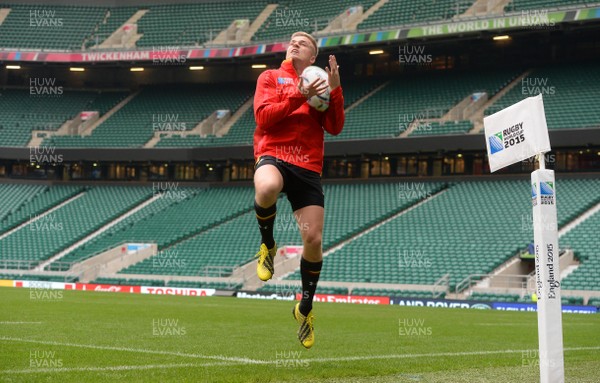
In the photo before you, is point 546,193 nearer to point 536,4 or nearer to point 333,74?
point 333,74

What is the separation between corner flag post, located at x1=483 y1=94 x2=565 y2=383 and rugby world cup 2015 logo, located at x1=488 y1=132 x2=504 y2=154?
0.03 metres

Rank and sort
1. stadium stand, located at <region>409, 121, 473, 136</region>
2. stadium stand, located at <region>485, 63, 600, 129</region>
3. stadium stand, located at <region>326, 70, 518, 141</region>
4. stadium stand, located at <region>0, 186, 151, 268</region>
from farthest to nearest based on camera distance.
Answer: stadium stand, located at <region>0, 186, 151, 268</region> → stadium stand, located at <region>326, 70, 518, 141</region> → stadium stand, located at <region>409, 121, 473, 136</region> → stadium stand, located at <region>485, 63, 600, 129</region>

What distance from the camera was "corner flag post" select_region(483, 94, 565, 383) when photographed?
20.4 ft

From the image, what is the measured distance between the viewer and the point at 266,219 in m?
8.30

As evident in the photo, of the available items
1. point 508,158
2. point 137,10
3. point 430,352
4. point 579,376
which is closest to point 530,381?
point 579,376

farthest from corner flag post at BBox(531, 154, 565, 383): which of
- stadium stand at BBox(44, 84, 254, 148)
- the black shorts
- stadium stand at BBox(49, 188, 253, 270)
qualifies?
stadium stand at BBox(44, 84, 254, 148)

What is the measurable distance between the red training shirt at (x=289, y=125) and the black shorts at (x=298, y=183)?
0.19ft

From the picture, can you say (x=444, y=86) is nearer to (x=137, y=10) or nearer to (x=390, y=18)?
(x=390, y=18)

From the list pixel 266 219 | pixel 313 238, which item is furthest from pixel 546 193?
pixel 266 219

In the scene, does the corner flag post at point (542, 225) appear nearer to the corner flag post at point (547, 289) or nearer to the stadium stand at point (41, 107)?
the corner flag post at point (547, 289)

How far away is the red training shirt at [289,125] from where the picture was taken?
8148mm

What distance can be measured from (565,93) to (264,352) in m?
34.1

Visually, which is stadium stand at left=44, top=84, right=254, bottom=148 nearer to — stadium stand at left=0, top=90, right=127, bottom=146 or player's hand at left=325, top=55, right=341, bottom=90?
stadium stand at left=0, top=90, right=127, bottom=146

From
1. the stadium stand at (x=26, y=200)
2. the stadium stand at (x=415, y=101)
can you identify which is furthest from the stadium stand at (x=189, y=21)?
the stadium stand at (x=415, y=101)
